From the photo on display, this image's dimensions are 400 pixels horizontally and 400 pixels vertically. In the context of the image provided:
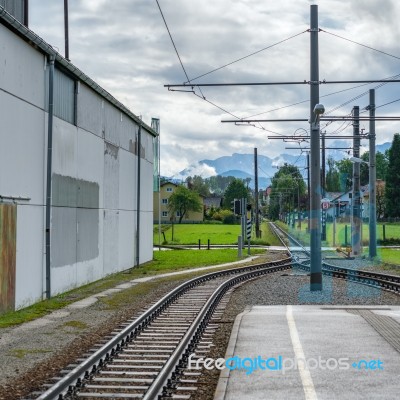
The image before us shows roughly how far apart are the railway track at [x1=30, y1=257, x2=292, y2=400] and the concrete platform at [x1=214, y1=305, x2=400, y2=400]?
0.63 meters

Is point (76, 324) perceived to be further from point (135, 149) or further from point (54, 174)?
point (135, 149)

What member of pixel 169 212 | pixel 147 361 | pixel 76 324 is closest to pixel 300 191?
pixel 169 212

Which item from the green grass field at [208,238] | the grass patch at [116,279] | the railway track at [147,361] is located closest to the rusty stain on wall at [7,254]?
the grass patch at [116,279]

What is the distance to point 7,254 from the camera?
1717 centimetres

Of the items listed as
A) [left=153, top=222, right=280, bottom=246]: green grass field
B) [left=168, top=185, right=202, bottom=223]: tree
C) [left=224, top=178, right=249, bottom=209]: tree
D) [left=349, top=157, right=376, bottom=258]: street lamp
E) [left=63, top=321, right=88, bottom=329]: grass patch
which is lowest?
[left=63, top=321, right=88, bottom=329]: grass patch

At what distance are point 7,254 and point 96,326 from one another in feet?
13.4

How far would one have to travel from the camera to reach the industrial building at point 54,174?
17.3 metres

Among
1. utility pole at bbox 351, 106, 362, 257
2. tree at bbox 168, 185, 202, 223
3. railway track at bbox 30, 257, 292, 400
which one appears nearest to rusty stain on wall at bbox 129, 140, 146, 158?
utility pole at bbox 351, 106, 362, 257

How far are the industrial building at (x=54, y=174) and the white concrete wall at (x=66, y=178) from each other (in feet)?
0.09

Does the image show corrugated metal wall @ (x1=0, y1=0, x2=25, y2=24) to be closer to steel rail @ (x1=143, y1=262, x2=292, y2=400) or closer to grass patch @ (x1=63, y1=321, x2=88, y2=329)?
steel rail @ (x1=143, y1=262, x2=292, y2=400)

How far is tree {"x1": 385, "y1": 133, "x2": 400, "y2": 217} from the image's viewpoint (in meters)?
100

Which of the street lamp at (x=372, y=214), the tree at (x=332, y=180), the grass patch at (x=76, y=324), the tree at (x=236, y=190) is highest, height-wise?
the tree at (x=332, y=180)

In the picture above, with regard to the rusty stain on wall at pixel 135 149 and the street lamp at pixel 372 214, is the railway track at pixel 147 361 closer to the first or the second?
the rusty stain on wall at pixel 135 149

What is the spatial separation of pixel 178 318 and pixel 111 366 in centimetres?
541
